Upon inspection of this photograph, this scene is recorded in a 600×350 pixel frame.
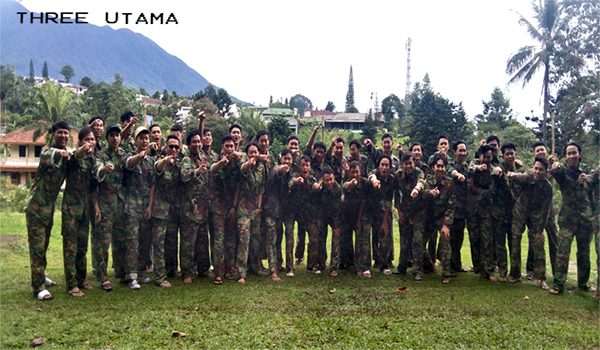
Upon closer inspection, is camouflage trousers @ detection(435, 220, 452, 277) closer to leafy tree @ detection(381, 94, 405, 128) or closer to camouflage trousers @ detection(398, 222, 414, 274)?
camouflage trousers @ detection(398, 222, 414, 274)

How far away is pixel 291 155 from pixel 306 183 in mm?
490

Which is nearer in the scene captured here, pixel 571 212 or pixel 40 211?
pixel 40 211

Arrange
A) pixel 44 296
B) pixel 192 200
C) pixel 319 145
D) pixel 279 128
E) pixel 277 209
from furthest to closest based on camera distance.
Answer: pixel 279 128 → pixel 319 145 → pixel 277 209 → pixel 192 200 → pixel 44 296

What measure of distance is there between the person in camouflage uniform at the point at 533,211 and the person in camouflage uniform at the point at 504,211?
5.0 inches

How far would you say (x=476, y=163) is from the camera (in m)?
7.96

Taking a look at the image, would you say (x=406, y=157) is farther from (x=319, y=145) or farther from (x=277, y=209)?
(x=277, y=209)

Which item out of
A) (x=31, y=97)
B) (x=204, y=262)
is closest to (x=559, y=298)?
(x=204, y=262)

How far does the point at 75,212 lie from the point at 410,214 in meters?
4.83

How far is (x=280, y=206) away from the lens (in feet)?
26.3

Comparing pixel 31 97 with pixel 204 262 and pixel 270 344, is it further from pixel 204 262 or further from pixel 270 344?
pixel 270 344

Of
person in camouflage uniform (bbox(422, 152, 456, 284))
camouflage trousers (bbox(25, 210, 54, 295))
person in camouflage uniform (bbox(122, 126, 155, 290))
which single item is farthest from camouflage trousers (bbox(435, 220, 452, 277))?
camouflage trousers (bbox(25, 210, 54, 295))

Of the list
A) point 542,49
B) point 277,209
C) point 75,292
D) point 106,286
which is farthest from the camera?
point 542,49

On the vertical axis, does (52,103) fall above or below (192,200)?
above

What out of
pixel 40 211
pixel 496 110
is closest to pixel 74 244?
pixel 40 211
